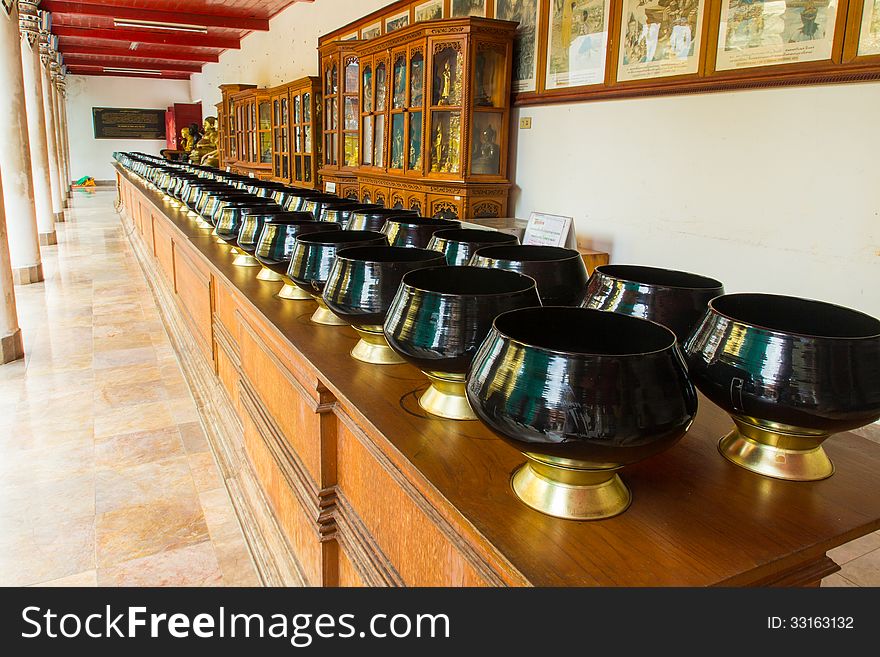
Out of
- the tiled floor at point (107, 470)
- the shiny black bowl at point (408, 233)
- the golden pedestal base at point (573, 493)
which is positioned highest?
the shiny black bowl at point (408, 233)

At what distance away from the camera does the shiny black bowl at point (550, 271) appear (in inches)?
50.0

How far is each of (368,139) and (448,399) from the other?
231 inches

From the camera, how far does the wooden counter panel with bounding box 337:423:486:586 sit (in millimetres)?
883

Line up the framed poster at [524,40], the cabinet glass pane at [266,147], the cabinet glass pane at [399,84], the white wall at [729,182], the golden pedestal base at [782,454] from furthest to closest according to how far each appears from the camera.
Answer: the cabinet glass pane at [266,147] → the cabinet glass pane at [399,84] → the framed poster at [524,40] → the white wall at [729,182] → the golden pedestal base at [782,454]

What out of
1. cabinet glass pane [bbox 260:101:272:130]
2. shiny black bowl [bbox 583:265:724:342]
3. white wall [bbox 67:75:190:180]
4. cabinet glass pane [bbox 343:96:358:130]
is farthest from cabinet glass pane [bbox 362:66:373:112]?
white wall [bbox 67:75:190:180]

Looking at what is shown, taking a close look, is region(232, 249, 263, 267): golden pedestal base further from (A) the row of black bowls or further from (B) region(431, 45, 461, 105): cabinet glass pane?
(B) region(431, 45, 461, 105): cabinet glass pane

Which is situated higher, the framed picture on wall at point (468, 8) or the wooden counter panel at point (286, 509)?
the framed picture on wall at point (468, 8)

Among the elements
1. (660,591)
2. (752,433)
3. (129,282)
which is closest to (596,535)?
(660,591)

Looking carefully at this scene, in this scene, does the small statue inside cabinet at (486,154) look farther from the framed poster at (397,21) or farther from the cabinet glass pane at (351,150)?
the cabinet glass pane at (351,150)

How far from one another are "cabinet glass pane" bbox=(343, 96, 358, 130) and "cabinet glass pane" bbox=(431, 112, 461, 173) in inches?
74.7

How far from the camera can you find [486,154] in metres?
5.11

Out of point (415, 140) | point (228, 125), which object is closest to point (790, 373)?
point (415, 140)

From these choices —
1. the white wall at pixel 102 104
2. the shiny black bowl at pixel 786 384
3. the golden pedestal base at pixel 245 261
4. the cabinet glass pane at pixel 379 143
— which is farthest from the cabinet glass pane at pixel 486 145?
the white wall at pixel 102 104

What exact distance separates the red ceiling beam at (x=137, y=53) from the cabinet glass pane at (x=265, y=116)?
23.4 ft
